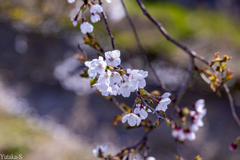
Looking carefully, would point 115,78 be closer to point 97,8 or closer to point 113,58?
point 113,58

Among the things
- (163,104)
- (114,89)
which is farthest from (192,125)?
(114,89)

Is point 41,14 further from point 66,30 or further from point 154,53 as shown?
point 154,53

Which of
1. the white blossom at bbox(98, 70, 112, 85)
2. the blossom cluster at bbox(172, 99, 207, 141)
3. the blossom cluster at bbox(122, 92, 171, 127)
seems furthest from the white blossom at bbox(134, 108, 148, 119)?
the blossom cluster at bbox(172, 99, 207, 141)

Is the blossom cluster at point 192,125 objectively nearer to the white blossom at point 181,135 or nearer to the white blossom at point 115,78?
the white blossom at point 181,135

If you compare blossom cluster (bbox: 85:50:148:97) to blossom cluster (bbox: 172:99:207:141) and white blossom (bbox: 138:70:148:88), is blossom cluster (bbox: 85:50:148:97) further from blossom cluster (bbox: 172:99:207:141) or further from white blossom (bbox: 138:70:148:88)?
blossom cluster (bbox: 172:99:207:141)

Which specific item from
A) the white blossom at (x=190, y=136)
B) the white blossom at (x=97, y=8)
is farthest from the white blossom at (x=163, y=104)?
the white blossom at (x=190, y=136)

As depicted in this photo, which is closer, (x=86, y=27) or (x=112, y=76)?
(x=112, y=76)
